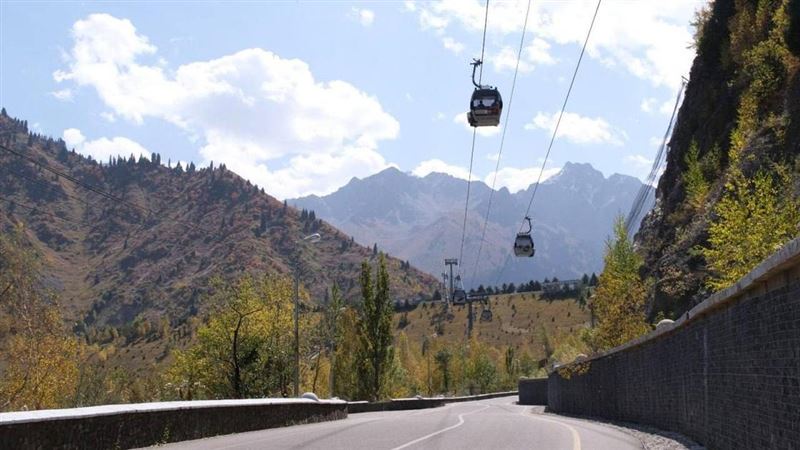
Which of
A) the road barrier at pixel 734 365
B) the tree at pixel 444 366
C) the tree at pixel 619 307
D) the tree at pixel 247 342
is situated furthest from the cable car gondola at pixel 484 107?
the tree at pixel 444 366

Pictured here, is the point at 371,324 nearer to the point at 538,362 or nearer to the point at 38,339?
the point at 38,339

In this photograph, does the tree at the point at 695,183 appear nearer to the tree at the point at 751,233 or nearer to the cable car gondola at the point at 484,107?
the tree at the point at 751,233

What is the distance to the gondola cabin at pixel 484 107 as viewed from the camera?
88.6 ft

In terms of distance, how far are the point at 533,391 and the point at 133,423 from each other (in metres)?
67.3

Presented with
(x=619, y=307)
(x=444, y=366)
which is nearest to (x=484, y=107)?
(x=619, y=307)

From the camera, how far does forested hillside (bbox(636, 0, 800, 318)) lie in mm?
28797

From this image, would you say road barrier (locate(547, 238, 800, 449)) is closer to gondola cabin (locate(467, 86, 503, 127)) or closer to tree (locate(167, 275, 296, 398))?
gondola cabin (locate(467, 86, 503, 127))

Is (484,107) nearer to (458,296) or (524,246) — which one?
(524,246)

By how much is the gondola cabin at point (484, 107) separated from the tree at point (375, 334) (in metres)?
39.0

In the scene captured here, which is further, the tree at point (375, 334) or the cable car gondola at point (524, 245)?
the tree at point (375, 334)

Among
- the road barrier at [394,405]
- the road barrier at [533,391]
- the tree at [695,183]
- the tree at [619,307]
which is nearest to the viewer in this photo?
the tree at [619,307]

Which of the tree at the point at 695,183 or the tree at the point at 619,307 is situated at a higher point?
the tree at the point at 695,183

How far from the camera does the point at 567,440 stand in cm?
1830

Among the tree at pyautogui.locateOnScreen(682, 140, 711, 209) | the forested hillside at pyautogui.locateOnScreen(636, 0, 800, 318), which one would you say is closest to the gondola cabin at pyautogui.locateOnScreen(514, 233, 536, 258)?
the forested hillside at pyautogui.locateOnScreen(636, 0, 800, 318)
